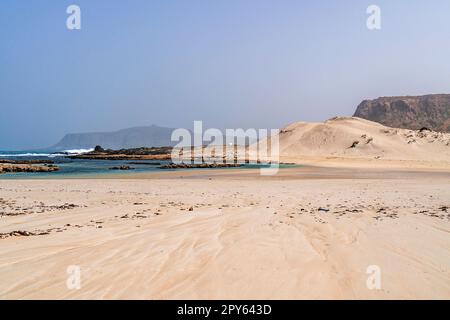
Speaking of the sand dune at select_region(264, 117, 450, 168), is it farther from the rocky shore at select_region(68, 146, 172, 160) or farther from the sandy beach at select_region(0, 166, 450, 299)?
the sandy beach at select_region(0, 166, 450, 299)

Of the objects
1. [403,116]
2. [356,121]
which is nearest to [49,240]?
[356,121]

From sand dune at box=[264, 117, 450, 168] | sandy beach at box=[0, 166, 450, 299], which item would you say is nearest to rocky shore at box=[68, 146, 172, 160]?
sand dune at box=[264, 117, 450, 168]

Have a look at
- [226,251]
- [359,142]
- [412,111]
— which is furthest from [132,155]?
[412,111]

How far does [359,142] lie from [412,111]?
66312mm

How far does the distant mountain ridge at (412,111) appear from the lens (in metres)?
105

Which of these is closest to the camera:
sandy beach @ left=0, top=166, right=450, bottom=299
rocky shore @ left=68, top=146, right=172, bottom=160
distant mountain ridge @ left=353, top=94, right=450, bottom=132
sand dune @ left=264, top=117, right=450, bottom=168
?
sandy beach @ left=0, top=166, right=450, bottom=299

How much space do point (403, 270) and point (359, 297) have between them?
4.25 feet

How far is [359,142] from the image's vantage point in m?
56.7

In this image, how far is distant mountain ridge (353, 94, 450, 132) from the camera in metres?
105

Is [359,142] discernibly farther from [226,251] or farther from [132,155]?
[226,251]

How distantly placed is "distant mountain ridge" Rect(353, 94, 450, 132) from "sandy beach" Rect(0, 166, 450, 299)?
102 m

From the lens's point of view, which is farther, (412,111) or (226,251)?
(412,111)

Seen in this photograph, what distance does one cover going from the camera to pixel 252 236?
7320 millimetres
